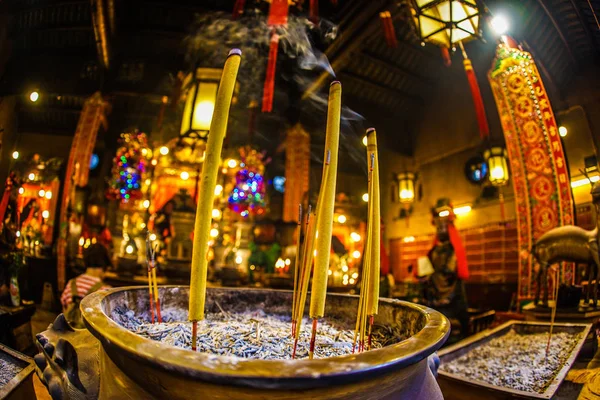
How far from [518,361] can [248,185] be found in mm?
8836

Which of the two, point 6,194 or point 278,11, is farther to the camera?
point 278,11

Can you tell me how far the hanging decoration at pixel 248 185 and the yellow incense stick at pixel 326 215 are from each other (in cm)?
960

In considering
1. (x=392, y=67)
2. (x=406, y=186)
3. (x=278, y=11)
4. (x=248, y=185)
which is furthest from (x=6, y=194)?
(x=392, y=67)

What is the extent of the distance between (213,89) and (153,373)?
5.35 meters

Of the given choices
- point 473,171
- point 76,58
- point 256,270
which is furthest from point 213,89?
point 473,171

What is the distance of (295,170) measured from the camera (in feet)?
28.5

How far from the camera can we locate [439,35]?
4.14 metres

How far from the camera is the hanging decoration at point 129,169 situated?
29.6ft

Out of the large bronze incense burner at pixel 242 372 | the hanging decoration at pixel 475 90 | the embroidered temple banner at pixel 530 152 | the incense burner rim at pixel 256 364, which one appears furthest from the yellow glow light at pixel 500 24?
the incense burner rim at pixel 256 364

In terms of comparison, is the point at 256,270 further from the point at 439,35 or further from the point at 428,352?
the point at 428,352

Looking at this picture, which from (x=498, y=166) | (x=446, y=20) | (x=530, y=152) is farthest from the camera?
(x=498, y=166)

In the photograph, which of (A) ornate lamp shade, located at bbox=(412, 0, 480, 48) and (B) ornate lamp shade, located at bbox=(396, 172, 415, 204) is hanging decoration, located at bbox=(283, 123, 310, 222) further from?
(A) ornate lamp shade, located at bbox=(412, 0, 480, 48)

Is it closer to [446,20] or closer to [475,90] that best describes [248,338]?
[446,20]

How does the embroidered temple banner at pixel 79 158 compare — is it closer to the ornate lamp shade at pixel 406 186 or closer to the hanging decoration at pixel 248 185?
the hanging decoration at pixel 248 185
